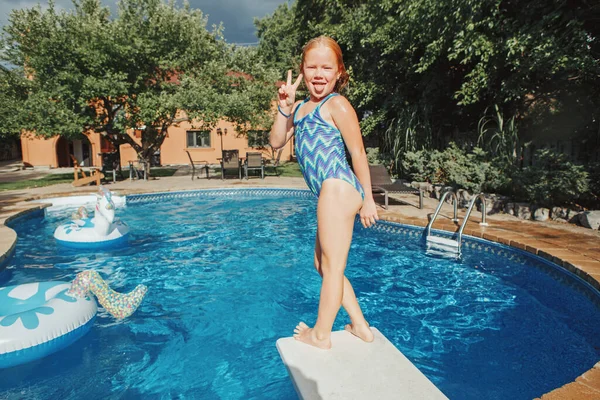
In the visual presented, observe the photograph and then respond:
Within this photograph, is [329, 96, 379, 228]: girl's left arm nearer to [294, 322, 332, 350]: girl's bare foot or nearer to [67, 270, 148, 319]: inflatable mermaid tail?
[294, 322, 332, 350]: girl's bare foot

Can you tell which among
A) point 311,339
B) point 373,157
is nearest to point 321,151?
point 311,339

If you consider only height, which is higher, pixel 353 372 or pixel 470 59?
pixel 470 59

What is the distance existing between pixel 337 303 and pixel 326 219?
486 mm

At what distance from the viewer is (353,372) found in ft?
6.57

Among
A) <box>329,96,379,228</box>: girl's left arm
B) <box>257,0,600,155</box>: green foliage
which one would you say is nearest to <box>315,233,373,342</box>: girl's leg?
<box>329,96,379,228</box>: girl's left arm

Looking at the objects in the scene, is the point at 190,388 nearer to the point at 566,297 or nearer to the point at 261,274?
the point at 261,274

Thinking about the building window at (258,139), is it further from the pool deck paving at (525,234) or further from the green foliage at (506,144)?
the green foliage at (506,144)

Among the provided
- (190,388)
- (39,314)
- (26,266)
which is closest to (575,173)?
(190,388)

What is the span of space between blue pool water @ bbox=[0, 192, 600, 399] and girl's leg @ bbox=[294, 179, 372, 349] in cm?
104

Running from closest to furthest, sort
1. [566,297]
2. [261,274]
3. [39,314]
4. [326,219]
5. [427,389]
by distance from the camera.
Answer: [427,389], [326,219], [39,314], [566,297], [261,274]

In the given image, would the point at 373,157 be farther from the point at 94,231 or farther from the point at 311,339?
the point at 311,339

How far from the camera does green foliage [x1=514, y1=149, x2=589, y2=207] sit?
20.6 ft

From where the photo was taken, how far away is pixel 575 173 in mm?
6254

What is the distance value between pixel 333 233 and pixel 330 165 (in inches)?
14.8
